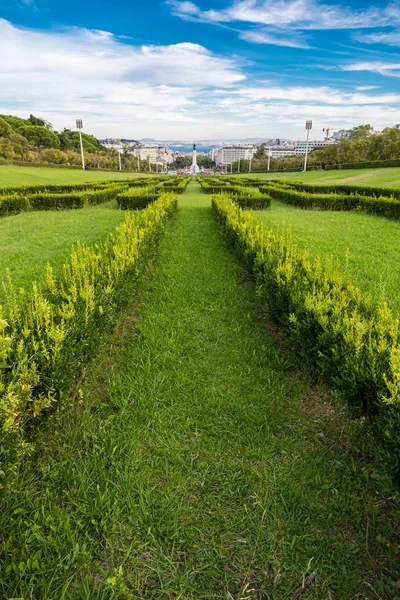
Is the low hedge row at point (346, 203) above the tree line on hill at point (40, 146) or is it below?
below

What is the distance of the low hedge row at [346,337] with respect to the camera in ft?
7.27

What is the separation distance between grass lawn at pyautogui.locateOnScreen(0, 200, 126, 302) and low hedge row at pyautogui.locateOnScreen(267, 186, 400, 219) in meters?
9.27

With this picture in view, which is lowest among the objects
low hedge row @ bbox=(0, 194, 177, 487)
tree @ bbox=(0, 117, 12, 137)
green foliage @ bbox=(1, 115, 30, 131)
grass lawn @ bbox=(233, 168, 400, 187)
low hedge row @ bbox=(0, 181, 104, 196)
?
low hedge row @ bbox=(0, 194, 177, 487)

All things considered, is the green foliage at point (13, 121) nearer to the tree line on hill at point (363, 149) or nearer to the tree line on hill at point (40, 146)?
the tree line on hill at point (40, 146)

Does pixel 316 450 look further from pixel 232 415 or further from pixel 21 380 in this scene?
pixel 21 380

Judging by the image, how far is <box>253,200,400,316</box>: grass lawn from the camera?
6022 mm

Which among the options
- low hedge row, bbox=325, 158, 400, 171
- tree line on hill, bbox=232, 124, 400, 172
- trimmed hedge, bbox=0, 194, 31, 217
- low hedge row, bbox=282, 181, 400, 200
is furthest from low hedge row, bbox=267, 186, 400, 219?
tree line on hill, bbox=232, 124, 400, 172

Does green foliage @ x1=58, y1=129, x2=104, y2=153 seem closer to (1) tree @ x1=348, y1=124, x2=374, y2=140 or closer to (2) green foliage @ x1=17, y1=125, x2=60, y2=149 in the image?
(2) green foliage @ x1=17, y1=125, x2=60, y2=149

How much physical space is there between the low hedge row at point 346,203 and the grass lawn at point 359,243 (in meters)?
0.52

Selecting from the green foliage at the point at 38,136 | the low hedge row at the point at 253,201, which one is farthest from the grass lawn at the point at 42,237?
the green foliage at the point at 38,136

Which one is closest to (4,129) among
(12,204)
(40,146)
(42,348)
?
(40,146)

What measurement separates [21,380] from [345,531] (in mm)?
2291

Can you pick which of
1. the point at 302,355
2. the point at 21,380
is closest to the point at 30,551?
the point at 21,380

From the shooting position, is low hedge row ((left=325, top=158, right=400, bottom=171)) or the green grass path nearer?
the green grass path
